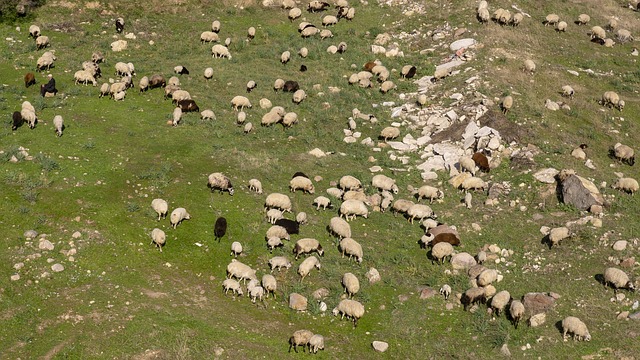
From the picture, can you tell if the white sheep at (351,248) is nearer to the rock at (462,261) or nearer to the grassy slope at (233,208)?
the grassy slope at (233,208)

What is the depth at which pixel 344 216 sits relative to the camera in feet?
100

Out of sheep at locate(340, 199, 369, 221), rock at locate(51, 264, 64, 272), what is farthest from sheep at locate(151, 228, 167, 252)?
sheep at locate(340, 199, 369, 221)

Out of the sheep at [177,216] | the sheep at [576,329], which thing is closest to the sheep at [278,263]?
the sheep at [177,216]

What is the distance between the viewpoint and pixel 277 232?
2750 centimetres

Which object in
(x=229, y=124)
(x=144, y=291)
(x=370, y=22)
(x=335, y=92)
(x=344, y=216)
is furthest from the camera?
(x=370, y=22)

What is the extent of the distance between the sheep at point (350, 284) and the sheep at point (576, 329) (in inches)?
298

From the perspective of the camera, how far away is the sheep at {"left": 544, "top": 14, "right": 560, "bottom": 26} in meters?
49.7

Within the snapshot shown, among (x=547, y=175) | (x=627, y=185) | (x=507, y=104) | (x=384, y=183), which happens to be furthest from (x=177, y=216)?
(x=627, y=185)

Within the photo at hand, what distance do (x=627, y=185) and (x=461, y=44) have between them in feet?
54.6

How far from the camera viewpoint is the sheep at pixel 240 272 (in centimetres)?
2510

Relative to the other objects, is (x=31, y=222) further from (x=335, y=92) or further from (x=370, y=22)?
(x=370, y=22)

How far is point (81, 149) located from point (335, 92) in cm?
1598

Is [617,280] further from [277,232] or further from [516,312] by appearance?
[277,232]

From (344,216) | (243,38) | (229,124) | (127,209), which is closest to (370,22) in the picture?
(243,38)
